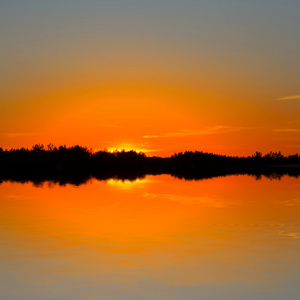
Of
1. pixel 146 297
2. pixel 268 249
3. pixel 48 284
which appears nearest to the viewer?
pixel 146 297

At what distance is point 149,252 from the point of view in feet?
50.2

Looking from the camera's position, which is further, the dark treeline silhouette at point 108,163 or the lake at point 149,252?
the dark treeline silhouette at point 108,163

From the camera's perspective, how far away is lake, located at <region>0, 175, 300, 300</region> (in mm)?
11438

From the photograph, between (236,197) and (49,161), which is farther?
(49,161)

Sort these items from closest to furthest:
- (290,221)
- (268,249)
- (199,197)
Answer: (268,249), (290,221), (199,197)

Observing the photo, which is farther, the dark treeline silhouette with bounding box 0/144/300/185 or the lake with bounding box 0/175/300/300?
the dark treeline silhouette with bounding box 0/144/300/185

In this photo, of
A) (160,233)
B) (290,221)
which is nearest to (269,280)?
(160,233)

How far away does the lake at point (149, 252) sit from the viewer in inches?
450

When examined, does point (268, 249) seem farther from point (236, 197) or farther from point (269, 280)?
point (236, 197)

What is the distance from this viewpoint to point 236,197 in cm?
3391

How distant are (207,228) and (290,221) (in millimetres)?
4061

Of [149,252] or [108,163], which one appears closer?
[149,252]

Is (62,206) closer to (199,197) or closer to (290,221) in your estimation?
(199,197)

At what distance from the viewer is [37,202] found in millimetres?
29859
